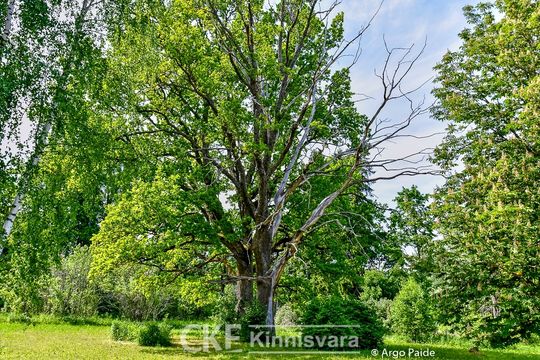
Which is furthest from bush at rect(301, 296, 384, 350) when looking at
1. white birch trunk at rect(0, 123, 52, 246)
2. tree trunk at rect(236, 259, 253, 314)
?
white birch trunk at rect(0, 123, 52, 246)

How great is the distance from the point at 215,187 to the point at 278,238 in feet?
14.4

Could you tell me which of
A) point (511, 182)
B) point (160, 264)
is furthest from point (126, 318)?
point (511, 182)

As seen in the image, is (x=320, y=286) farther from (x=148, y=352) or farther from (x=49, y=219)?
(x=49, y=219)

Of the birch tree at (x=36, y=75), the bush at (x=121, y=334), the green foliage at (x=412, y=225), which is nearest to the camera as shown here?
the birch tree at (x=36, y=75)

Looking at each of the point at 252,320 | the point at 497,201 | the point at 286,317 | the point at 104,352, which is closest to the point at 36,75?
the point at 104,352

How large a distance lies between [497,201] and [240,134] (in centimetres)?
889

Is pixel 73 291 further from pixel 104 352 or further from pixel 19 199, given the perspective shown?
pixel 19 199

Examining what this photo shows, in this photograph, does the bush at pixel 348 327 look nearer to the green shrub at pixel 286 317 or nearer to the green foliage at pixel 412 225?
the green foliage at pixel 412 225

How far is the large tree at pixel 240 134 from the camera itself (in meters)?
14.0

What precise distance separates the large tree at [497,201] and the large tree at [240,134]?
8.47 feet

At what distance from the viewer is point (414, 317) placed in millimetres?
20172

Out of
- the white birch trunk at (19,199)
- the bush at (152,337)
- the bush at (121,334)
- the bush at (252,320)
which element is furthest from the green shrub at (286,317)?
the white birch trunk at (19,199)

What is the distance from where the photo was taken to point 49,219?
888cm

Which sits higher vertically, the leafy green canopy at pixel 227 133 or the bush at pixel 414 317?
the leafy green canopy at pixel 227 133
